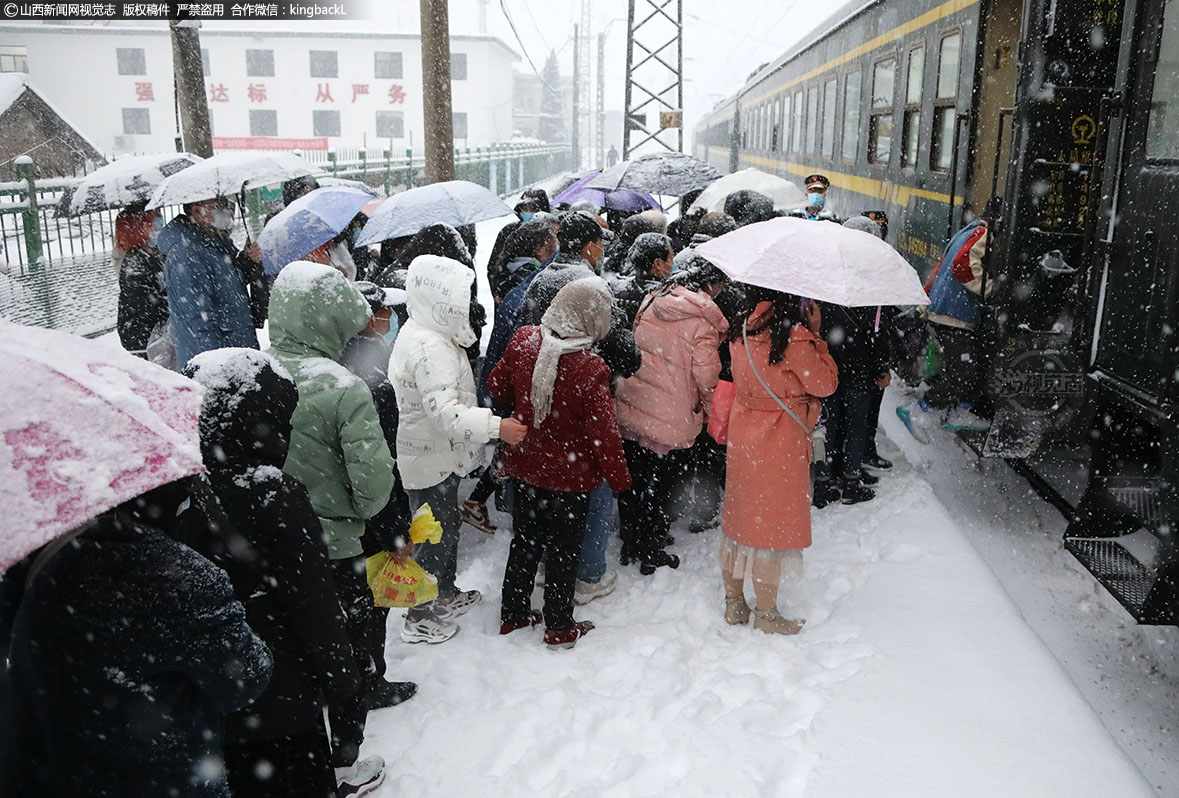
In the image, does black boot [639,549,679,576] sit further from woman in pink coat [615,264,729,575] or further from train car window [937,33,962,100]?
train car window [937,33,962,100]

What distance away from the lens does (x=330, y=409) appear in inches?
113

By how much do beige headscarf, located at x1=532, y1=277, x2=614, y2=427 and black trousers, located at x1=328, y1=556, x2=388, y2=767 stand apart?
987mm

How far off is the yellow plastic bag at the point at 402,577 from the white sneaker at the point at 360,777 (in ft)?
1.78

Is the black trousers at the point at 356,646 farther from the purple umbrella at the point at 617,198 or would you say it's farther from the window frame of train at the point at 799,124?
the window frame of train at the point at 799,124

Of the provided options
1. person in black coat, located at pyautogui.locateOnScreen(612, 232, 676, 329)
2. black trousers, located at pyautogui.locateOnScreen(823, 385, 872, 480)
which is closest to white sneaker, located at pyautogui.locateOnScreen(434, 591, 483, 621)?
person in black coat, located at pyautogui.locateOnScreen(612, 232, 676, 329)

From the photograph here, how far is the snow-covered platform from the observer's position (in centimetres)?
297

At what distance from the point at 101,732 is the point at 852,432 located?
4.57m

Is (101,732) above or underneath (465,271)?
underneath

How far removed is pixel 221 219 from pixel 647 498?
267cm

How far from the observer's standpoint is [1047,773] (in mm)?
2902

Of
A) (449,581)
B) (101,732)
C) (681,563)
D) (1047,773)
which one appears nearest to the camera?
(101,732)

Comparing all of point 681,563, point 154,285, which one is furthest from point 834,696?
point 154,285

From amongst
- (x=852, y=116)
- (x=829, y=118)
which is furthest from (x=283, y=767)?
(x=829, y=118)

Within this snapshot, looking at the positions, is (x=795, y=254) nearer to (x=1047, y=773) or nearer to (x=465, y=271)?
(x=465, y=271)
